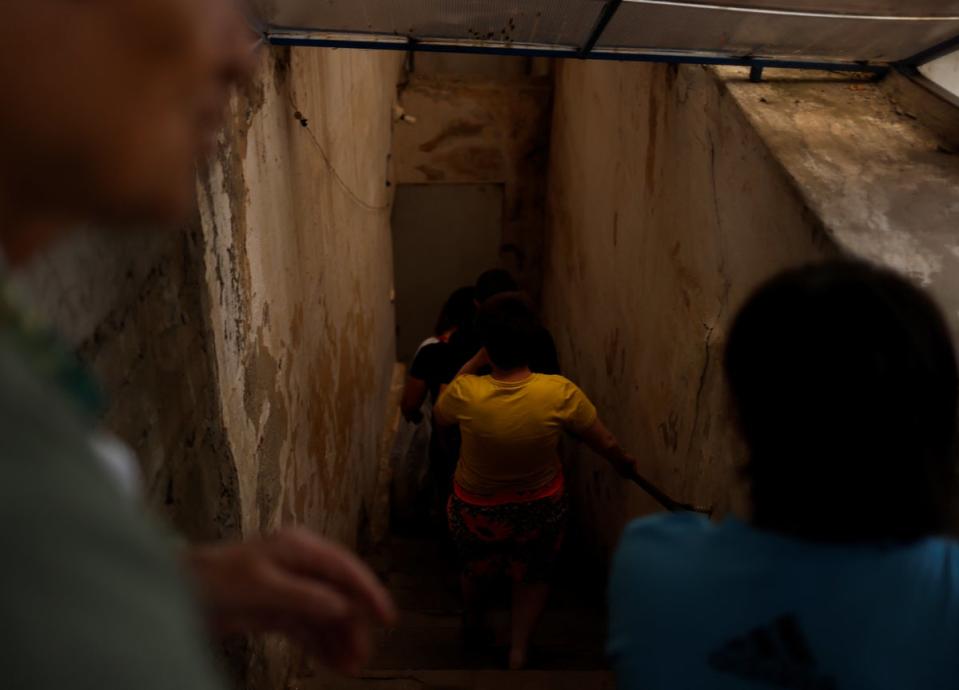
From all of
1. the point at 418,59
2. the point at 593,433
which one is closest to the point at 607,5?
the point at 593,433

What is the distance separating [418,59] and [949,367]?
7220mm

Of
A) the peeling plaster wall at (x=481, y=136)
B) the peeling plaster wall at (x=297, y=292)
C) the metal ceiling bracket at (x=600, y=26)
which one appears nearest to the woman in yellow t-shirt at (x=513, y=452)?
the peeling plaster wall at (x=297, y=292)

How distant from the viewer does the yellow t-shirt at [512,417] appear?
2557mm

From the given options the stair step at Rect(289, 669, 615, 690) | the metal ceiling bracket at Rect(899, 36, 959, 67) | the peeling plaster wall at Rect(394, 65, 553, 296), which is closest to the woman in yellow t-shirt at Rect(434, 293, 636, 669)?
the stair step at Rect(289, 669, 615, 690)

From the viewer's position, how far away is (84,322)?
1.12m

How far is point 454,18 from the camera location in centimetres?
220

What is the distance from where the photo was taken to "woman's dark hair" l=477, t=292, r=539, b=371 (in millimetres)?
2516

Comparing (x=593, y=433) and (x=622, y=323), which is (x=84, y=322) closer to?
(x=593, y=433)

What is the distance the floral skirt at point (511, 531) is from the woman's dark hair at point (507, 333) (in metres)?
0.52

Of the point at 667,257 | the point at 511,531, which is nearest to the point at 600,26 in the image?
the point at 667,257

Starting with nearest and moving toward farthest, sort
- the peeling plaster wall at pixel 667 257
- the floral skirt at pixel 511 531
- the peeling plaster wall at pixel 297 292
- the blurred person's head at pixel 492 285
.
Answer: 1. the peeling plaster wall at pixel 297 292
2. the peeling plaster wall at pixel 667 257
3. the floral skirt at pixel 511 531
4. the blurred person's head at pixel 492 285

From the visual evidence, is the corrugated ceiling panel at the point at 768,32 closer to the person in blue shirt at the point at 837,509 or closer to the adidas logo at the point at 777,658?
the person in blue shirt at the point at 837,509

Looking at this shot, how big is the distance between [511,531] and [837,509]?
2.08 metres

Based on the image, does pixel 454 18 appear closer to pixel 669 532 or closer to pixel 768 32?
pixel 768 32
